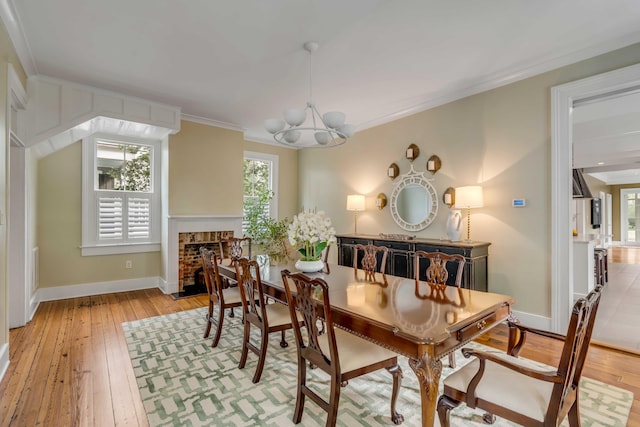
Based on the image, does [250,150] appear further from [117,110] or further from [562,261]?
[562,261]

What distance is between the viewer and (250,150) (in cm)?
641

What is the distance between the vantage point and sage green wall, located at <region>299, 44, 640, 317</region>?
10.9 ft

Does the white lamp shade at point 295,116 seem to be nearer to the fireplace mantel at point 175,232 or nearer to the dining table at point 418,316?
the dining table at point 418,316

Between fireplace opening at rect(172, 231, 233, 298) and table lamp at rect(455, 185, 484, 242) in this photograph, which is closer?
table lamp at rect(455, 185, 484, 242)

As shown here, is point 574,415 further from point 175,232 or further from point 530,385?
point 175,232

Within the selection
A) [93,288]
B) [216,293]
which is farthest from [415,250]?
[93,288]

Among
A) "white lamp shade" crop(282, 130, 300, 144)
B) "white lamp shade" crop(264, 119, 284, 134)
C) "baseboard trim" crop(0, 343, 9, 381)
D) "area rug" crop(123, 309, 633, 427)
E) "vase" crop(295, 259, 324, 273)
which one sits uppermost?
"white lamp shade" crop(264, 119, 284, 134)

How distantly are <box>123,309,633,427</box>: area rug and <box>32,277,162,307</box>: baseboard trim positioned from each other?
237 centimetres

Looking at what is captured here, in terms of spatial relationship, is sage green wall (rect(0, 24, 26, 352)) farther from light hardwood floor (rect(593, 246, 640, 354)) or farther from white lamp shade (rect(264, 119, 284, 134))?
light hardwood floor (rect(593, 246, 640, 354))

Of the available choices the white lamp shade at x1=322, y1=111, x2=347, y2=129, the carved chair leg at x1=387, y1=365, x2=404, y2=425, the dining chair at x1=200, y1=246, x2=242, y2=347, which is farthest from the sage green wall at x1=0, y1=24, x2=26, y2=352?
the carved chair leg at x1=387, y1=365, x2=404, y2=425

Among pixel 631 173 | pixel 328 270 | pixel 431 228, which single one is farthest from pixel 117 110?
pixel 631 173

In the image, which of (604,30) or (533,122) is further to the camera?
(533,122)

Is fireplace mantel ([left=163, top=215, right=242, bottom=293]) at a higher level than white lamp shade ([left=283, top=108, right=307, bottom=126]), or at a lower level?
lower

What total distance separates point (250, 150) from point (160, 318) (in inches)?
145
